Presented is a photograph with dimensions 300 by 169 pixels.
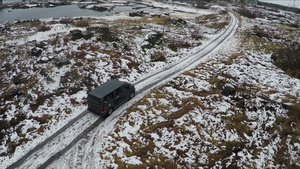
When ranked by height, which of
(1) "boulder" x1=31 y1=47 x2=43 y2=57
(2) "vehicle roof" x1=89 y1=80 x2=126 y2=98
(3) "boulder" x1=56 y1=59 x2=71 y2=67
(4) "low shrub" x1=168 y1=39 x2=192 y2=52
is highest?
(4) "low shrub" x1=168 y1=39 x2=192 y2=52

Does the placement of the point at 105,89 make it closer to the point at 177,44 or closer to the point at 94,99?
the point at 94,99

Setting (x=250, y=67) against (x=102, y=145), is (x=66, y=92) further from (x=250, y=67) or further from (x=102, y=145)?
(x=250, y=67)

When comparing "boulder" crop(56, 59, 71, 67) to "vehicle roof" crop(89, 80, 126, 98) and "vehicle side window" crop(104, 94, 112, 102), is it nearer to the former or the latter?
"vehicle roof" crop(89, 80, 126, 98)

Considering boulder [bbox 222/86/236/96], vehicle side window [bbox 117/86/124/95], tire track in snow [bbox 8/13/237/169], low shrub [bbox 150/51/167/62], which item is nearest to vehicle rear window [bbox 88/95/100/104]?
tire track in snow [bbox 8/13/237/169]

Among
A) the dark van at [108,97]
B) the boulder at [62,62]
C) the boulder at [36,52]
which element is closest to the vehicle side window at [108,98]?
the dark van at [108,97]

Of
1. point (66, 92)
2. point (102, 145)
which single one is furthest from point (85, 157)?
point (66, 92)
